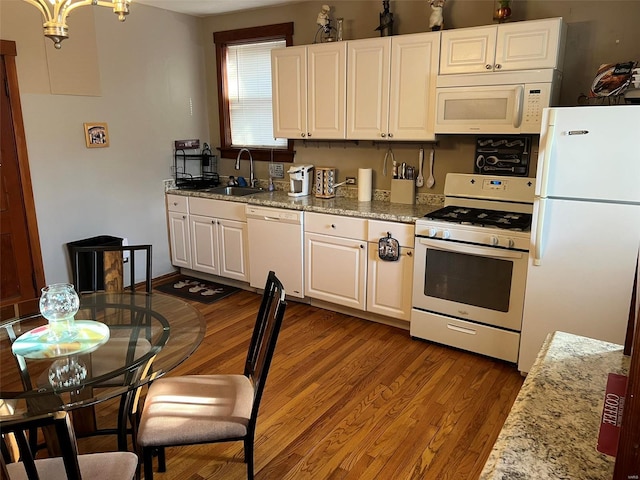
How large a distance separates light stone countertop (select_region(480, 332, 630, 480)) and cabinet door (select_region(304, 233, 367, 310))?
7.30ft

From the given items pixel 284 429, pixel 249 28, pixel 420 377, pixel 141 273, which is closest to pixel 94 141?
pixel 141 273

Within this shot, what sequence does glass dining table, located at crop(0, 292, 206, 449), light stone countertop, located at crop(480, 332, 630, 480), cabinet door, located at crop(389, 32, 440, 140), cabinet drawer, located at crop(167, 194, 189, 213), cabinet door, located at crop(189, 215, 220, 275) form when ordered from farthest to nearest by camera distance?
cabinet drawer, located at crop(167, 194, 189, 213) → cabinet door, located at crop(189, 215, 220, 275) → cabinet door, located at crop(389, 32, 440, 140) → glass dining table, located at crop(0, 292, 206, 449) → light stone countertop, located at crop(480, 332, 630, 480)

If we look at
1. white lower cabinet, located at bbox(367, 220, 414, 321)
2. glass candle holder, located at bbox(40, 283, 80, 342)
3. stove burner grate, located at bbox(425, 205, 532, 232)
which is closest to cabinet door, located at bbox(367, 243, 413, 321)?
white lower cabinet, located at bbox(367, 220, 414, 321)

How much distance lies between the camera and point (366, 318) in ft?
12.3

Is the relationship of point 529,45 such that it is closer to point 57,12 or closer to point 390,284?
point 390,284

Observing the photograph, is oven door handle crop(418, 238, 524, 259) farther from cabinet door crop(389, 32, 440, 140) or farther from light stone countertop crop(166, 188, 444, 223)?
cabinet door crop(389, 32, 440, 140)

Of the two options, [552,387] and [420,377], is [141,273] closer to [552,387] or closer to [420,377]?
[420,377]

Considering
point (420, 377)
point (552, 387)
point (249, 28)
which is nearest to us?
point (552, 387)

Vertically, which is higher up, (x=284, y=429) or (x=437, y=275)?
(x=437, y=275)

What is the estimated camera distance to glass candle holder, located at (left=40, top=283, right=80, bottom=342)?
1.82 meters

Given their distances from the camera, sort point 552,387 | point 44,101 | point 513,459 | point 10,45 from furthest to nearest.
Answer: point 44,101 → point 10,45 → point 552,387 → point 513,459

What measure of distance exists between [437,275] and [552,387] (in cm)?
203

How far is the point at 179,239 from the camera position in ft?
15.4

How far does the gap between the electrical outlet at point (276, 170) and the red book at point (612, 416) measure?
374 centimetres
